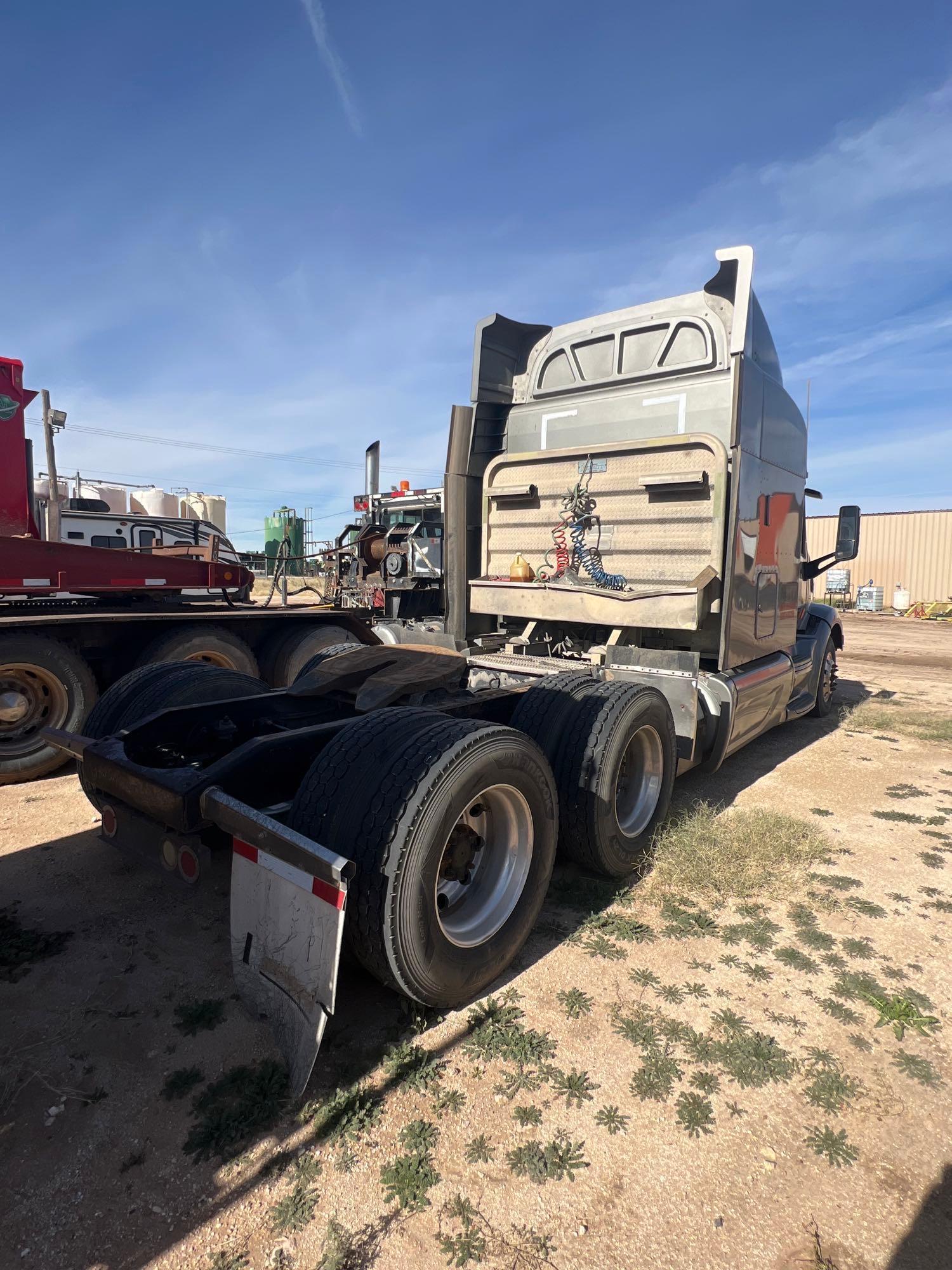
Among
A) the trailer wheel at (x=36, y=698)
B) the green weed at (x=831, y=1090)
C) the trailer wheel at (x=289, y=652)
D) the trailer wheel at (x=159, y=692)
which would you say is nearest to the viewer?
the green weed at (x=831, y=1090)

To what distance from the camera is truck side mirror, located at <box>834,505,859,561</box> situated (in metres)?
7.49

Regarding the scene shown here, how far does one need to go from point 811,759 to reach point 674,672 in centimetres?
289

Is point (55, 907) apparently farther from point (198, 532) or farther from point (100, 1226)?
point (198, 532)

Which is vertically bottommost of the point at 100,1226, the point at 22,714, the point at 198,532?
the point at 100,1226

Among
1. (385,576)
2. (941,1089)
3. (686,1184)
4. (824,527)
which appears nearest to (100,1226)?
(686,1184)

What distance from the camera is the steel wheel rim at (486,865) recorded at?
2908 mm

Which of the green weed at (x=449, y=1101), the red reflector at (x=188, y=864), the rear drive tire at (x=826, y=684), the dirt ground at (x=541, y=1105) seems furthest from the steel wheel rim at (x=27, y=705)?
the rear drive tire at (x=826, y=684)

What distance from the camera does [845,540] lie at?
7598 mm

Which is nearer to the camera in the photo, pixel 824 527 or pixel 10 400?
pixel 10 400

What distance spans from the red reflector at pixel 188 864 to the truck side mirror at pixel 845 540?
6.74m

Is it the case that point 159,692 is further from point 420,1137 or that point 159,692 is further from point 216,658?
point 216,658

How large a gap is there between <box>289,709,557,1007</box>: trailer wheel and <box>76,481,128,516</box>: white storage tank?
17589 millimetres

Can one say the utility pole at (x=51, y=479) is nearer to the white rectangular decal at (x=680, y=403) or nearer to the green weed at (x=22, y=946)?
the green weed at (x=22, y=946)

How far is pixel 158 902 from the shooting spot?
3584 millimetres
